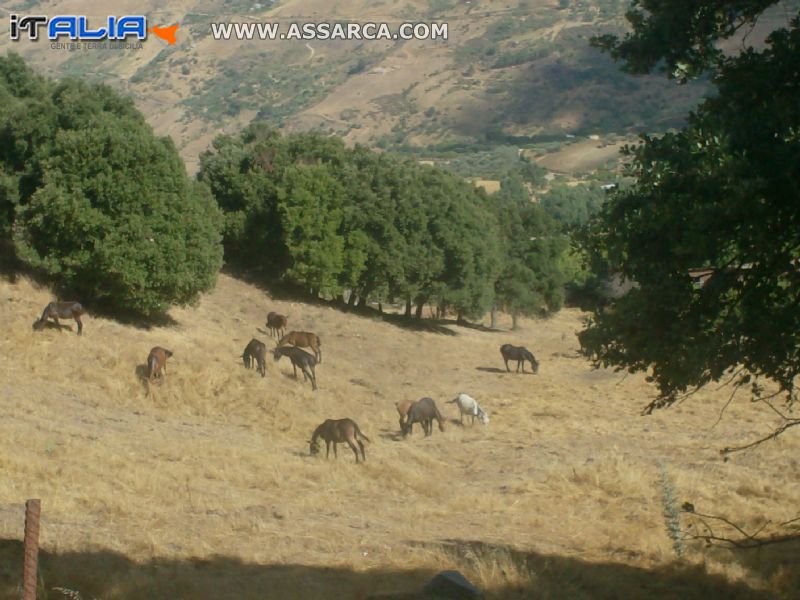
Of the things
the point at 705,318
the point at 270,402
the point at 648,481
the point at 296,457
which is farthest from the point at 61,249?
the point at 705,318

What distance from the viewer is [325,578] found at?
11.6 meters

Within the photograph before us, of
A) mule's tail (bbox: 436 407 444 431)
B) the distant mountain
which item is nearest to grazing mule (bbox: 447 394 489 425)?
mule's tail (bbox: 436 407 444 431)

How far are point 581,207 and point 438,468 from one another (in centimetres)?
7343

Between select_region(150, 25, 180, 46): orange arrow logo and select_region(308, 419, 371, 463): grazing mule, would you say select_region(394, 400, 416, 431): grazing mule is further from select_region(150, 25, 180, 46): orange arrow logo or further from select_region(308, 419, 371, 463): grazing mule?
select_region(150, 25, 180, 46): orange arrow logo

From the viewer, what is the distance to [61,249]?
3222cm

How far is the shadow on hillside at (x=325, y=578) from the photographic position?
10141mm

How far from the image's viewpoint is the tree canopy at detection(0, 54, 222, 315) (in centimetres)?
3147

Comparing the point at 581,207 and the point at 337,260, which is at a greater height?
the point at 337,260

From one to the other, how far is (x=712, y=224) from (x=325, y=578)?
6625mm

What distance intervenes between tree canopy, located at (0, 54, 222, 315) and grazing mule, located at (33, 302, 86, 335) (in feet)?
8.69

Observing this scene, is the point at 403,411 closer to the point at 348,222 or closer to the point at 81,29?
the point at 348,222

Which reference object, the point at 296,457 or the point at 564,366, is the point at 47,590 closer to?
the point at 296,457

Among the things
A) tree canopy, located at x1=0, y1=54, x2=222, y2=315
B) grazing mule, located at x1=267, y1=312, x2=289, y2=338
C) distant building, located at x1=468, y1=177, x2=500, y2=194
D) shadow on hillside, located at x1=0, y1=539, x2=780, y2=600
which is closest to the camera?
shadow on hillside, located at x1=0, y1=539, x2=780, y2=600

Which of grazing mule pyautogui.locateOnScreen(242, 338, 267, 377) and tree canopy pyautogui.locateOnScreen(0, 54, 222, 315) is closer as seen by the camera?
grazing mule pyautogui.locateOnScreen(242, 338, 267, 377)
